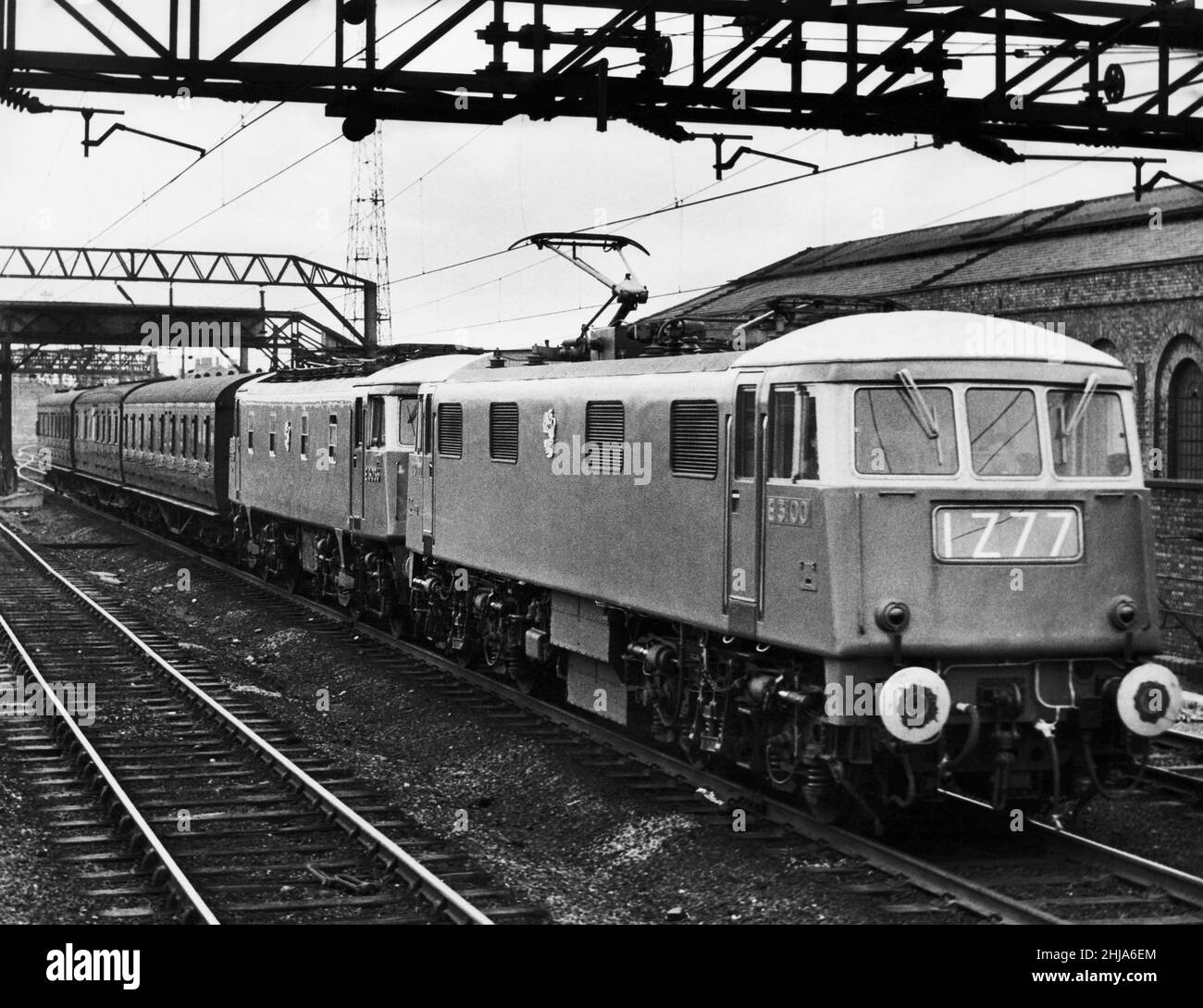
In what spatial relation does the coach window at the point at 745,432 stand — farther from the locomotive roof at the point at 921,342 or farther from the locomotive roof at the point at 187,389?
the locomotive roof at the point at 187,389

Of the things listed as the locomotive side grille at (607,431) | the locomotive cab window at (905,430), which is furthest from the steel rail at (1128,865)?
the locomotive side grille at (607,431)

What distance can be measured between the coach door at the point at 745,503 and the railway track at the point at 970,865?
1.40m

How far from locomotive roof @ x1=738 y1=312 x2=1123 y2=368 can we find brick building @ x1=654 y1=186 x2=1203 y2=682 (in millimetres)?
7685

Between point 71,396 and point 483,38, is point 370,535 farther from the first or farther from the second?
point 71,396

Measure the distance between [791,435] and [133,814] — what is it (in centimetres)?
526

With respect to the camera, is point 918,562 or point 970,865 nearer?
point 918,562

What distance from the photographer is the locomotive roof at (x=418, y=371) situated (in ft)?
62.6

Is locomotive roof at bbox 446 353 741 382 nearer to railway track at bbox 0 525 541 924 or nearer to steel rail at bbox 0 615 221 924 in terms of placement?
railway track at bbox 0 525 541 924

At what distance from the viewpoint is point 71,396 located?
177 feet

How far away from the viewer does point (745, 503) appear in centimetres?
1143

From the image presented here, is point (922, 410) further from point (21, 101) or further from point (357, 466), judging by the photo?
point (357, 466)

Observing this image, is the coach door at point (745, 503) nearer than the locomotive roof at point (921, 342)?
No

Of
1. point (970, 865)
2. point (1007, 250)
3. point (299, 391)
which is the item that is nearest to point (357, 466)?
point (299, 391)
